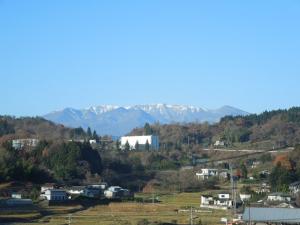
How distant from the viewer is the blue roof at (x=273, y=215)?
19703 mm

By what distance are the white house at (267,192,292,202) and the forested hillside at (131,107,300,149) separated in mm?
21938

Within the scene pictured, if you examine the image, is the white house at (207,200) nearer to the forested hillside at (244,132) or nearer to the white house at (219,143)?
the forested hillside at (244,132)

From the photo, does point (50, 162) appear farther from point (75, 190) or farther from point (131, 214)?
point (131, 214)

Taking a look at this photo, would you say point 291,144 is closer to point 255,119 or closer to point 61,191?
point 255,119

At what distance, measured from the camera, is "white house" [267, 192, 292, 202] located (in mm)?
24714

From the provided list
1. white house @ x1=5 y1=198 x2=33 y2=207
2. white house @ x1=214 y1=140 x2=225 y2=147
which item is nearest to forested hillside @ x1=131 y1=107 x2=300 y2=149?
white house @ x1=214 y1=140 x2=225 y2=147

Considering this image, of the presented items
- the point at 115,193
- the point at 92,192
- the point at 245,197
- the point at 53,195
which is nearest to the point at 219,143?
the point at 115,193

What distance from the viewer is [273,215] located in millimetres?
20094

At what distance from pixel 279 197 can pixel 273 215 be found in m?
5.48

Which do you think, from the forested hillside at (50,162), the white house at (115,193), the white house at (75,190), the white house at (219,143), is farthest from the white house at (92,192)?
the white house at (219,143)

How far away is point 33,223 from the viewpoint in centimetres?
1948

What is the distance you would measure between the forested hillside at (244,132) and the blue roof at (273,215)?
27.4 m

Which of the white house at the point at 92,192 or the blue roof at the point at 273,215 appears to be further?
the white house at the point at 92,192

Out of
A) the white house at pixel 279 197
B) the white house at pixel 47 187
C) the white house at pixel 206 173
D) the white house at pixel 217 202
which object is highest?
the white house at pixel 206 173
